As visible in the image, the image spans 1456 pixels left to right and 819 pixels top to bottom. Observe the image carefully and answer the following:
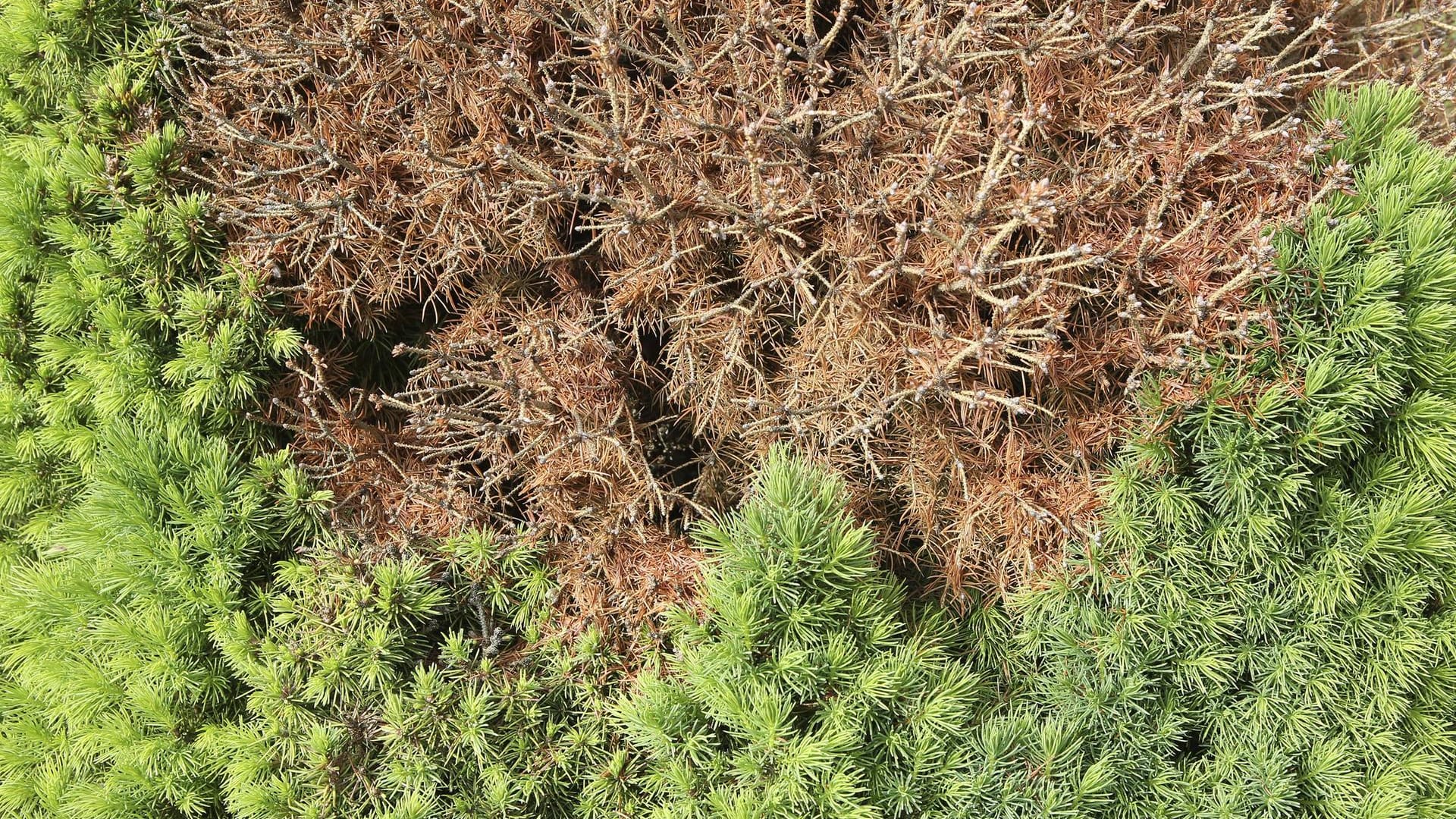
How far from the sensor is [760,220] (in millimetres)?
1802

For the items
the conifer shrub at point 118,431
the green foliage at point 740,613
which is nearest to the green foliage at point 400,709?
the green foliage at point 740,613

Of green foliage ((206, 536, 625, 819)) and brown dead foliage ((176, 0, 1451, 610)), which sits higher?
brown dead foliage ((176, 0, 1451, 610))

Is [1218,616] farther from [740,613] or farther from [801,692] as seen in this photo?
[740,613]

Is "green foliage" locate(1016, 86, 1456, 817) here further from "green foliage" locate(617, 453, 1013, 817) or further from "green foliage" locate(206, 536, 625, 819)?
"green foliage" locate(206, 536, 625, 819)

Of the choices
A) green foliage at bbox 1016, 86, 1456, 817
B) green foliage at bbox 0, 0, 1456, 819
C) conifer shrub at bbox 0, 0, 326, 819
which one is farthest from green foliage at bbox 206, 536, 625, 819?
green foliage at bbox 1016, 86, 1456, 817

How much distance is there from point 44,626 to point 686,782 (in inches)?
61.6

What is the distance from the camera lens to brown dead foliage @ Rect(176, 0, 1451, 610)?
70.4 inches

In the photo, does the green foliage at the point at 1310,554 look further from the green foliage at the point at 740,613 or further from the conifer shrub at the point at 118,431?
the conifer shrub at the point at 118,431

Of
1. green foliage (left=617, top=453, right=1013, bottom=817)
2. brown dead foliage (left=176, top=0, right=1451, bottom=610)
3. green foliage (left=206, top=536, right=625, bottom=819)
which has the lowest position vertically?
green foliage (left=206, top=536, right=625, bottom=819)

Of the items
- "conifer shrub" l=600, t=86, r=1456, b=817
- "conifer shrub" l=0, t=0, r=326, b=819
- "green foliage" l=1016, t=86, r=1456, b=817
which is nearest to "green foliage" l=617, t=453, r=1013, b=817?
"conifer shrub" l=600, t=86, r=1456, b=817

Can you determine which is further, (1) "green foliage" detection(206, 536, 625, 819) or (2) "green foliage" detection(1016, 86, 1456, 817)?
(1) "green foliage" detection(206, 536, 625, 819)

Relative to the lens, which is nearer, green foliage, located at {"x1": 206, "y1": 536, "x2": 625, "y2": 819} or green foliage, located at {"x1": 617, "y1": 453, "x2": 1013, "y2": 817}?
green foliage, located at {"x1": 617, "y1": 453, "x2": 1013, "y2": 817}

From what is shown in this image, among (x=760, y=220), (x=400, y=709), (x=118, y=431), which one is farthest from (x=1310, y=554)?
(x=118, y=431)

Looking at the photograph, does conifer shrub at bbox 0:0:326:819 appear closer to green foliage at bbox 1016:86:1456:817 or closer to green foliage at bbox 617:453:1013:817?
green foliage at bbox 617:453:1013:817
